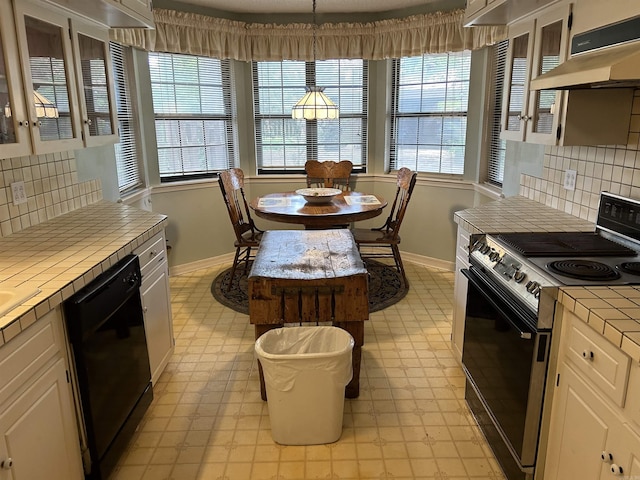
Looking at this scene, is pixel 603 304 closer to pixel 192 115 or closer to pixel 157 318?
pixel 157 318

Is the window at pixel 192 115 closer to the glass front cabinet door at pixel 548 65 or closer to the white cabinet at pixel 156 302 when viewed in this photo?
the white cabinet at pixel 156 302

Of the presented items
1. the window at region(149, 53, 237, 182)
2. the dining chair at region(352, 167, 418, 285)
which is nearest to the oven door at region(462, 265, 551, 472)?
the dining chair at region(352, 167, 418, 285)

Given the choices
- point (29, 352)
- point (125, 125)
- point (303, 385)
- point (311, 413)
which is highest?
point (125, 125)

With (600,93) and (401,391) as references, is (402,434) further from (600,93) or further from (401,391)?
(600,93)

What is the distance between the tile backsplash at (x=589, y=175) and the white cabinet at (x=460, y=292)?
1.97ft

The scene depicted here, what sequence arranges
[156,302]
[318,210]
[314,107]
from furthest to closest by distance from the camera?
[314,107]
[318,210]
[156,302]

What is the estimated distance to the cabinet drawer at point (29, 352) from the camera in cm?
126

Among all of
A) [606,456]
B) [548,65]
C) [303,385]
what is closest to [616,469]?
[606,456]

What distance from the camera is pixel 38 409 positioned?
4.63 ft

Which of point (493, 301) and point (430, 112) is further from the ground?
point (430, 112)

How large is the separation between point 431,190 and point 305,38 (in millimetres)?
1886

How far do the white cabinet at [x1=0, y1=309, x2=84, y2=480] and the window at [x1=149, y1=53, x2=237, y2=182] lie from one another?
298 cm

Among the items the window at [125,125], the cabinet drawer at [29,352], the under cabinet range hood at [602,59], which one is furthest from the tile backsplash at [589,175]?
the window at [125,125]

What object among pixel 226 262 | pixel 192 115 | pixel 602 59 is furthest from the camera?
pixel 226 262
